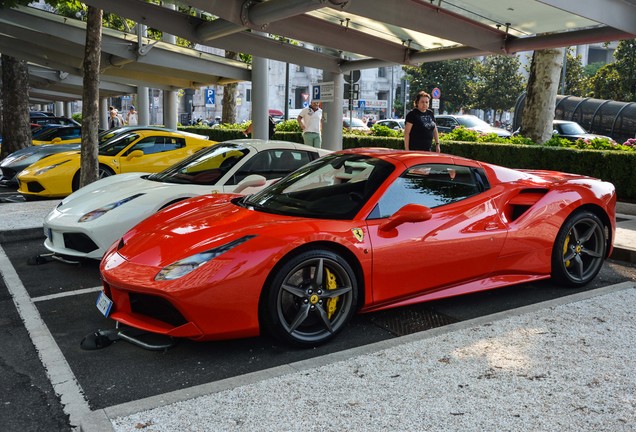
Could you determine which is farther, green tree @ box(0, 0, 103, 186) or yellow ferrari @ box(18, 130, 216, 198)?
yellow ferrari @ box(18, 130, 216, 198)

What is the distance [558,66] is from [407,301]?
11.1 m

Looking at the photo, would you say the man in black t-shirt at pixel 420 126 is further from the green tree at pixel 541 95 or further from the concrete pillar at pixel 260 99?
the green tree at pixel 541 95

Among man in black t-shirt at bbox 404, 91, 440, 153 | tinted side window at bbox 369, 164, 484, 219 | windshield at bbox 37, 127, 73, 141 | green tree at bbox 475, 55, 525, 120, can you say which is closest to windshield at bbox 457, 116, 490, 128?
windshield at bbox 37, 127, 73, 141

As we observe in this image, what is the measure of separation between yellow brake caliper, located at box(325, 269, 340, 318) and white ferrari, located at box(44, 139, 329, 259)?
7.20ft

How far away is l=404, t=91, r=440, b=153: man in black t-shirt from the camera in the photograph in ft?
27.2

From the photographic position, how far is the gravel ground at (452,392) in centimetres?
290

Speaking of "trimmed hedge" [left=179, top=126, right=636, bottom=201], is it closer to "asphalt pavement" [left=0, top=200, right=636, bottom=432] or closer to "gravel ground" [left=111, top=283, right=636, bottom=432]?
"asphalt pavement" [left=0, top=200, right=636, bottom=432]

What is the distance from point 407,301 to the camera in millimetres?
4359

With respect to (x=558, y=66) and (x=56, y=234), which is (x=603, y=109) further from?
(x=56, y=234)

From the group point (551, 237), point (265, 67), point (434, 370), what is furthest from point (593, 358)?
point (265, 67)

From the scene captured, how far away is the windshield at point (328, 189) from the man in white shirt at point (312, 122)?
25.5 feet

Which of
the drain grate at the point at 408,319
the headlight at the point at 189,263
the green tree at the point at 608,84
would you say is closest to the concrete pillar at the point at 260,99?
the drain grate at the point at 408,319

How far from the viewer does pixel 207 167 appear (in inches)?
273

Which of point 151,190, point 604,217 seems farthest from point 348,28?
point 604,217
